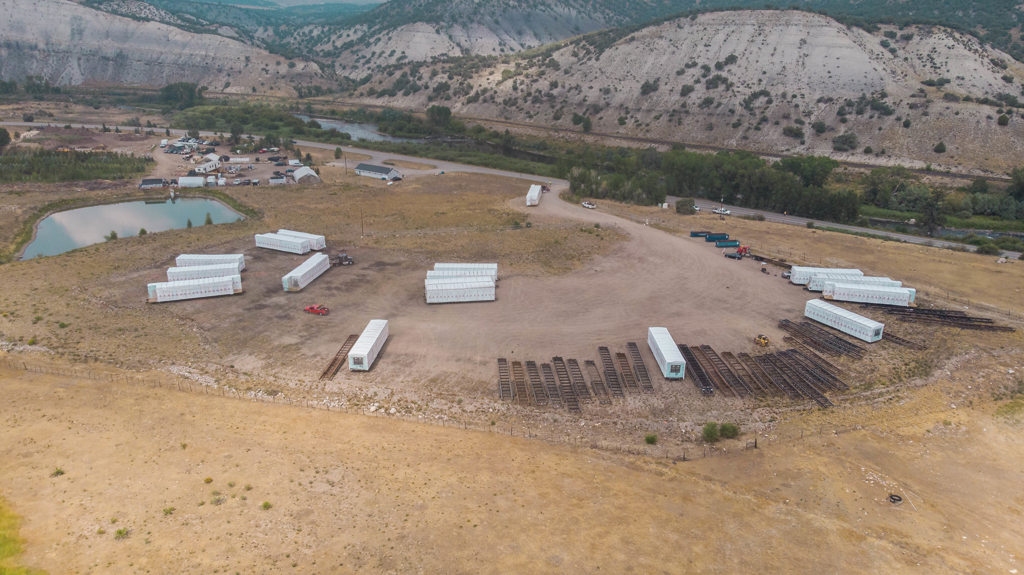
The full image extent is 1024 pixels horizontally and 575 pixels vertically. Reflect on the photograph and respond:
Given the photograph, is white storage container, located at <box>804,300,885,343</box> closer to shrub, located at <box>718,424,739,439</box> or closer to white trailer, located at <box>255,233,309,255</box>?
shrub, located at <box>718,424,739,439</box>

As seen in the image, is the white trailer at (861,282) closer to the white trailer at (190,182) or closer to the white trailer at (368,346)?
the white trailer at (368,346)

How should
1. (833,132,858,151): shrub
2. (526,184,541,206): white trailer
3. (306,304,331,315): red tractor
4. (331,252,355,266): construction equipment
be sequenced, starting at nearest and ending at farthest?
(306,304,331,315): red tractor
(331,252,355,266): construction equipment
(526,184,541,206): white trailer
(833,132,858,151): shrub

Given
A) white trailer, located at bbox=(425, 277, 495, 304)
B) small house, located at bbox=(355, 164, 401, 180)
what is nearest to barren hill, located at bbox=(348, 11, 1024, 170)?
small house, located at bbox=(355, 164, 401, 180)

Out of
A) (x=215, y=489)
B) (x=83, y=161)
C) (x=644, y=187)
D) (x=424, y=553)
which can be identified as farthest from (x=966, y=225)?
(x=83, y=161)

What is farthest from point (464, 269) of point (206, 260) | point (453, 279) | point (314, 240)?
point (206, 260)

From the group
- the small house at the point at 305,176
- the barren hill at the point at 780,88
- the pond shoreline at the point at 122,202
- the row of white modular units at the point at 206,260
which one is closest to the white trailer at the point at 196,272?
Answer: the row of white modular units at the point at 206,260

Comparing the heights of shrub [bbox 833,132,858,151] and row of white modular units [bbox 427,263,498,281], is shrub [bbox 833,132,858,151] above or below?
above

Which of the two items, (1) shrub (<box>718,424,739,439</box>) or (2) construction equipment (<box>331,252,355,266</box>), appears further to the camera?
(2) construction equipment (<box>331,252,355,266</box>)

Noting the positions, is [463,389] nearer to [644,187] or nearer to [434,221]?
[434,221]
